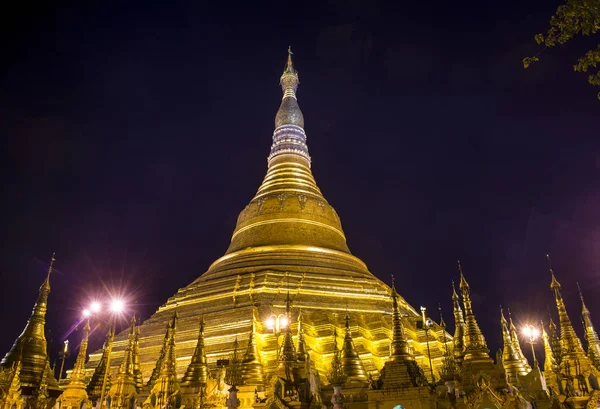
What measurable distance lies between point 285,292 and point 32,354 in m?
9.74

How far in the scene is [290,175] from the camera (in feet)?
101

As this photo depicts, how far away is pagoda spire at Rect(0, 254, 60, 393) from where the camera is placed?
1587 centimetres

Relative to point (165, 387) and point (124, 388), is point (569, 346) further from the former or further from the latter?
point (124, 388)

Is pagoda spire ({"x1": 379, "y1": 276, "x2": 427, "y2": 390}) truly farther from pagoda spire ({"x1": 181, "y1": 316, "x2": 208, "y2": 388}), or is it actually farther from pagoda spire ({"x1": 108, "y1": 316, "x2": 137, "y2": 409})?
pagoda spire ({"x1": 108, "y1": 316, "x2": 137, "y2": 409})

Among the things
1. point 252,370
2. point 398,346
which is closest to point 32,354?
point 252,370

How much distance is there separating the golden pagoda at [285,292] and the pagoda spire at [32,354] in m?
3.49

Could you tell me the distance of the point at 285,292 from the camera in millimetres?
21703

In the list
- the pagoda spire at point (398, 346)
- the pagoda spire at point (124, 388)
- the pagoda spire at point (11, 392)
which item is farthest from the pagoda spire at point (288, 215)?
the pagoda spire at point (398, 346)

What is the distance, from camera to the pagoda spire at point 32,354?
52.1ft

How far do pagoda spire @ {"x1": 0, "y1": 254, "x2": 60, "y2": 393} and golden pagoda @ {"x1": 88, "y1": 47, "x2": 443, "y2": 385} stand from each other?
3495 mm

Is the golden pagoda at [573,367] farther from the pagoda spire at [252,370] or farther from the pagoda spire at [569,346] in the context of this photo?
the pagoda spire at [252,370]

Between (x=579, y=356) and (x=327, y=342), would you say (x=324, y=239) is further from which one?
(x=579, y=356)

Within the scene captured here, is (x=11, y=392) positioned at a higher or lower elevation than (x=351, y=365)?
lower

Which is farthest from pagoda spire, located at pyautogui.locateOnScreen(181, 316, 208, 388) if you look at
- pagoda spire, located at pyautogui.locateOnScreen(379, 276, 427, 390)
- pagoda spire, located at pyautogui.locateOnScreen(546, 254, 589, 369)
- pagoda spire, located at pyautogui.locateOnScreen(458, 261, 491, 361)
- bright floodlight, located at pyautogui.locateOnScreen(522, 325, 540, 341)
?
bright floodlight, located at pyautogui.locateOnScreen(522, 325, 540, 341)
